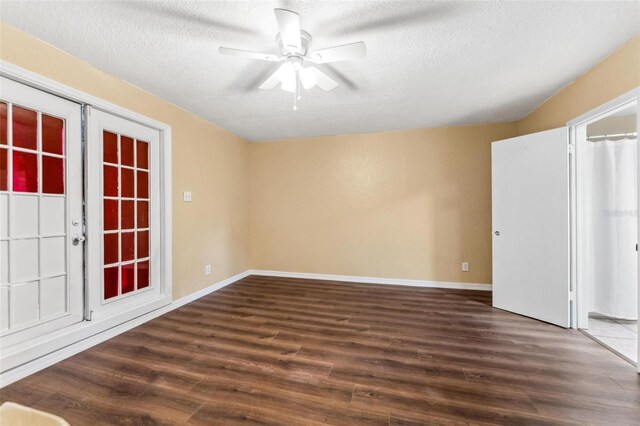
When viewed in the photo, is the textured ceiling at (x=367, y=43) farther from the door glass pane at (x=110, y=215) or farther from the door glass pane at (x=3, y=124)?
the door glass pane at (x=110, y=215)

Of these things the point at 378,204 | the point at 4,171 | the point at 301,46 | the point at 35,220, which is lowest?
the point at 35,220

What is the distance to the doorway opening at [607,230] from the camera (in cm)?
263

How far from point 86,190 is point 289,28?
2195 millimetres

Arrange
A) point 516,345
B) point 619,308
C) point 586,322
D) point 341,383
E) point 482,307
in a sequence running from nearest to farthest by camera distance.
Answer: point 341,383
point 516,345
point 586,322
point 619,308
point 482,307

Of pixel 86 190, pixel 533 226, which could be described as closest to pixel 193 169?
pixel 86 190

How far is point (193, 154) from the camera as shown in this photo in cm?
348

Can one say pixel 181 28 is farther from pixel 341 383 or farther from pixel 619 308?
pixel 619 308

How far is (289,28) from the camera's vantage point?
5.27 feet

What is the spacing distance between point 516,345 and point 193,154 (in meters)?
4.05

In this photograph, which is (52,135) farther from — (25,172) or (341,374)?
(341,374)

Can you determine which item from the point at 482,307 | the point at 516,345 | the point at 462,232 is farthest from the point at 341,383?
the point at 462,232

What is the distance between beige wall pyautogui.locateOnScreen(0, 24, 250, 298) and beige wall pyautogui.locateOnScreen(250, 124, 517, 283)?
0.47 m

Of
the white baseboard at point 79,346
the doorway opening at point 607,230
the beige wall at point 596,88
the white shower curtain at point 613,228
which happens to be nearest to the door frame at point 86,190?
the white baseboard at point 79,346

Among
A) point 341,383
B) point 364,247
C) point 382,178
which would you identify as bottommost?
point 341,383
